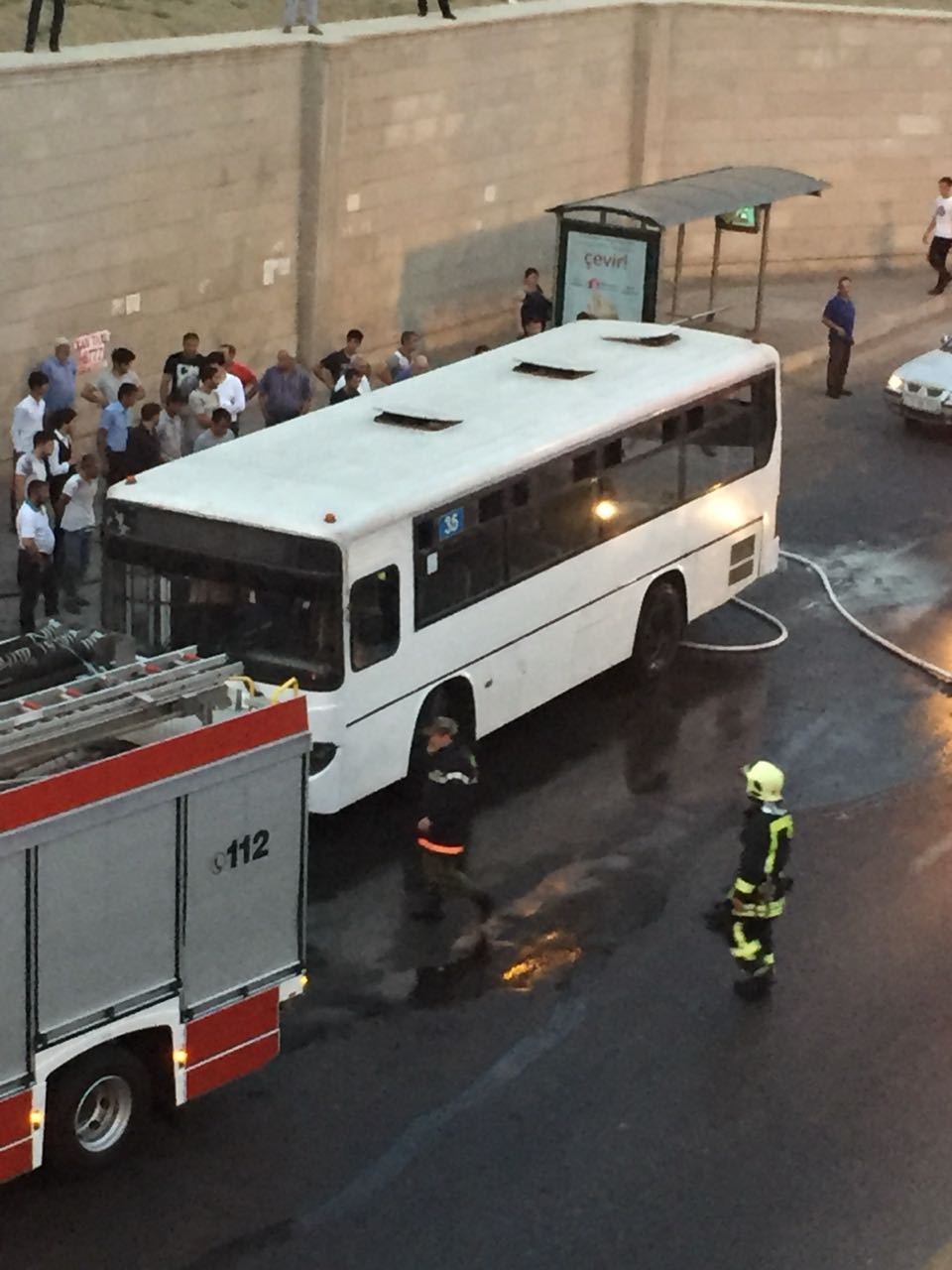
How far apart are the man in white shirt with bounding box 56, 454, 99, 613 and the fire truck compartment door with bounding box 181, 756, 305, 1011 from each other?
294 inches

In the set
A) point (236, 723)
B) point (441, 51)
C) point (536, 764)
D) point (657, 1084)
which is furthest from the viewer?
point (441, 51)

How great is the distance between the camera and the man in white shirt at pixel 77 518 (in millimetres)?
18797

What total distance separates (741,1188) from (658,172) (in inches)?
919

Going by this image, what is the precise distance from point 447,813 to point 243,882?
9.19 ft

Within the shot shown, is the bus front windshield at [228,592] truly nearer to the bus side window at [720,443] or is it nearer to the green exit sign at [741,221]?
the bus side window at [720,443]

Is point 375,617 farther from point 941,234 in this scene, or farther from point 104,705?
point 941,234

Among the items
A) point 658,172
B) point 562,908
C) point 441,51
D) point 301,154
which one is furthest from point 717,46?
point 562,908

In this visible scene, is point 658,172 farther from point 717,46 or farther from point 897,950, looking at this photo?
point 897,950

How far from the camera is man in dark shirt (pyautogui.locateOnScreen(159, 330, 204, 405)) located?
21344 mm

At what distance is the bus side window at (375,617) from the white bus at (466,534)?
17mm

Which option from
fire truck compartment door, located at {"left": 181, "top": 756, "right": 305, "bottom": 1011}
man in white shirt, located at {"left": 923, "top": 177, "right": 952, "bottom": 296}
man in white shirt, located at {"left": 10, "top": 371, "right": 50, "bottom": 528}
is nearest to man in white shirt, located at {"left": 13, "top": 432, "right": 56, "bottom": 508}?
man in white shirt, located at {"left": 10, "top": 371, "right": 50, "bottom": 528}

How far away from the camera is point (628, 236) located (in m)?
26.0

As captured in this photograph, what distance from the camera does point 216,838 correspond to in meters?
11.5

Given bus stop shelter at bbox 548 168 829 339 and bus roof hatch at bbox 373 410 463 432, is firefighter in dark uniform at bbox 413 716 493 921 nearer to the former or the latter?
bus roof hatch at bbox 373 410 463 432
